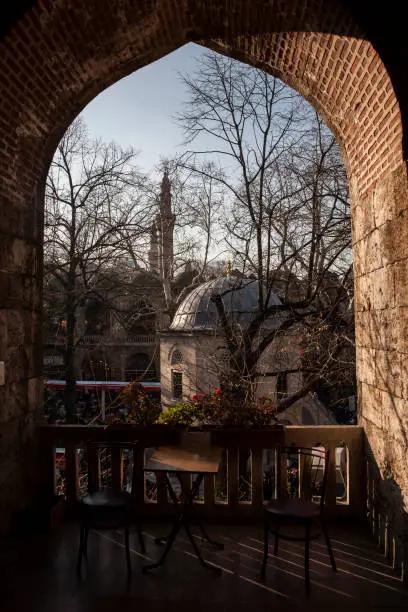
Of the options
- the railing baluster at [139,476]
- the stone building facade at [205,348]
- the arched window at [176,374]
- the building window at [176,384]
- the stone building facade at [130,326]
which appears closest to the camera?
the railing baluster at [139,476]

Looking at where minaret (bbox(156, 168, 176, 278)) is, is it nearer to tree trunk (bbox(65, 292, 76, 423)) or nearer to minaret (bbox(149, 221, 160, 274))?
minaret (bbox(149, 221, 160, 274))

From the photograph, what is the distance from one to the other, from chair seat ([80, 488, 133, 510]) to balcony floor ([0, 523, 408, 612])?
45 centimetres

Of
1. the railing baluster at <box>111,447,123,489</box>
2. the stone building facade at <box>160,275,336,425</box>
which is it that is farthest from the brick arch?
the stone building facade at <box>160,275,336,425</box>

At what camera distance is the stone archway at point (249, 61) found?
3.35 m

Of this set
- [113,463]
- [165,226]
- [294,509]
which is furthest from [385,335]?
[165,226]

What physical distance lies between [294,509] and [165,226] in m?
15.5

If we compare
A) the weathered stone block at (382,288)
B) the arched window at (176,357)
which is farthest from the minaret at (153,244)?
the weathered stone block at (382,288)

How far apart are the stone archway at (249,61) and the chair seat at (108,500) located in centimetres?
83

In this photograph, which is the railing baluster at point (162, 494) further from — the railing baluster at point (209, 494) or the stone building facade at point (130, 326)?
the stone building facade at point (130, 326)

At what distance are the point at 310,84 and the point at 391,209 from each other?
5.35 ft

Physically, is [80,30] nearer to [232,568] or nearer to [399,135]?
[399,135]

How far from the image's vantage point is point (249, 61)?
14.9 feet

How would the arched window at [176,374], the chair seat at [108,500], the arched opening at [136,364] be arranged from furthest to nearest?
the arched opening at [136,364] < the arched window at [176,374] < the chair seat at [108,500]

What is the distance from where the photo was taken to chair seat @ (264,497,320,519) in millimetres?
3139
